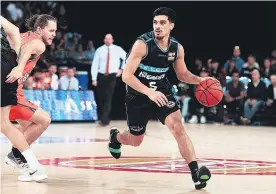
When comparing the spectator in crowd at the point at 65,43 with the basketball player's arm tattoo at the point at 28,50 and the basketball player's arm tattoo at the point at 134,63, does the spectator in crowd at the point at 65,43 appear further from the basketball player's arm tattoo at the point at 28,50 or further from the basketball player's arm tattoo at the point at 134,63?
the basketball player's arm tattoo at the point at 134,63

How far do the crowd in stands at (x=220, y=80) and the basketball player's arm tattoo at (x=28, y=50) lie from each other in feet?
31.7

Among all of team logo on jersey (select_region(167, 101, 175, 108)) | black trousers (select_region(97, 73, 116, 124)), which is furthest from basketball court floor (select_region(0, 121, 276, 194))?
black trousers (select_region(97, 73, 116, 124))

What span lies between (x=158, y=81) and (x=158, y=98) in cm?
53

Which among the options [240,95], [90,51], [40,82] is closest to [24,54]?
[40,82]

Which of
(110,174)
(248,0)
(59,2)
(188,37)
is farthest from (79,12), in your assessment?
(110,174)

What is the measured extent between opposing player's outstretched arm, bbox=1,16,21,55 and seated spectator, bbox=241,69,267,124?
10.1m

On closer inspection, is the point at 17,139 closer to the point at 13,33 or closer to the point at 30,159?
the point at 30,159

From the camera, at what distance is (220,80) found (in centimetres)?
1778

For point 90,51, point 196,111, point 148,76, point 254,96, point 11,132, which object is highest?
point 148,76

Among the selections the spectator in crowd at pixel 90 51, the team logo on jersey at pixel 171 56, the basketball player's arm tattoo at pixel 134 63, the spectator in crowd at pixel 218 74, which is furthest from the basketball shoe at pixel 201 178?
the spectator in crowd at pixel 90 51

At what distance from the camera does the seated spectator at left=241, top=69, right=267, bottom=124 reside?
53.7 ft

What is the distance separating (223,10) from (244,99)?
4.53 m

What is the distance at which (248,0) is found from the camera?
20453 mm

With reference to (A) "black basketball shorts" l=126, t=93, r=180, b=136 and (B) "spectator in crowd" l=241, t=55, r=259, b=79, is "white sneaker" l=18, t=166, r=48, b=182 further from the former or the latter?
(B) "spectator in crowd" l=241, t=55, r=259, b=79
